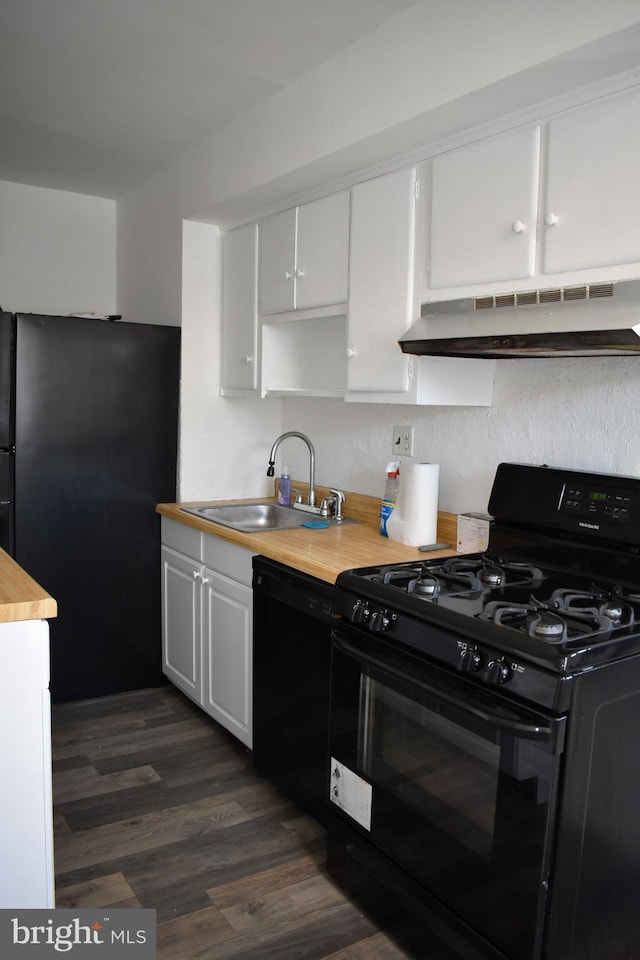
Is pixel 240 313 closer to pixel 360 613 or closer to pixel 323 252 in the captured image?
pixel 323 252

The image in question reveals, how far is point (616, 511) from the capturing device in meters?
1.95

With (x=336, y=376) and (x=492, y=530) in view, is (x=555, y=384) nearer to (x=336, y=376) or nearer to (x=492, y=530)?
(x=492, y=530)

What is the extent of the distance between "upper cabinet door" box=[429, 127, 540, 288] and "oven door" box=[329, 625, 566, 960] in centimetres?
100

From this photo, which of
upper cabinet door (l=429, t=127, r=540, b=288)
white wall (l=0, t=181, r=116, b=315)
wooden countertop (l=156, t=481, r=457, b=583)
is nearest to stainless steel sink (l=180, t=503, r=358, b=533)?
wooden countertop (l=156, t=481, r=457, b=583)

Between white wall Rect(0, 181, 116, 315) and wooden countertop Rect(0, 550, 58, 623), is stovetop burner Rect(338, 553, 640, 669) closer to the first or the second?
wooden countertop Rect(0, 550, 58, 623)

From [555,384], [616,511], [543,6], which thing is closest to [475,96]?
[543,6]

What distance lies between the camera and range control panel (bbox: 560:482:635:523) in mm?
1935

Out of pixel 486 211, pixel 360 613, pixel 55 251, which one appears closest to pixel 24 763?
pixel 360 613

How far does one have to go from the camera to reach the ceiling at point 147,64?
215 centimetres

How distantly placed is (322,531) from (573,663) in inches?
58.2

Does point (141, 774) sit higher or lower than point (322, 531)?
lower

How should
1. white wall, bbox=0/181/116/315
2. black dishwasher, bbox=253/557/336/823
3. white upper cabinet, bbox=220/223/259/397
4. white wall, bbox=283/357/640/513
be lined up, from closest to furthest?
white wall, bbox=283/357/640/513, black dishwasher, bbox=253/557/336/823, white upper cabinet, bbox=220/223/259/397, white wall, bbox=0/181/116/315

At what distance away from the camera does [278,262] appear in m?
3.00

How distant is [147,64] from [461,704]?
223cm
